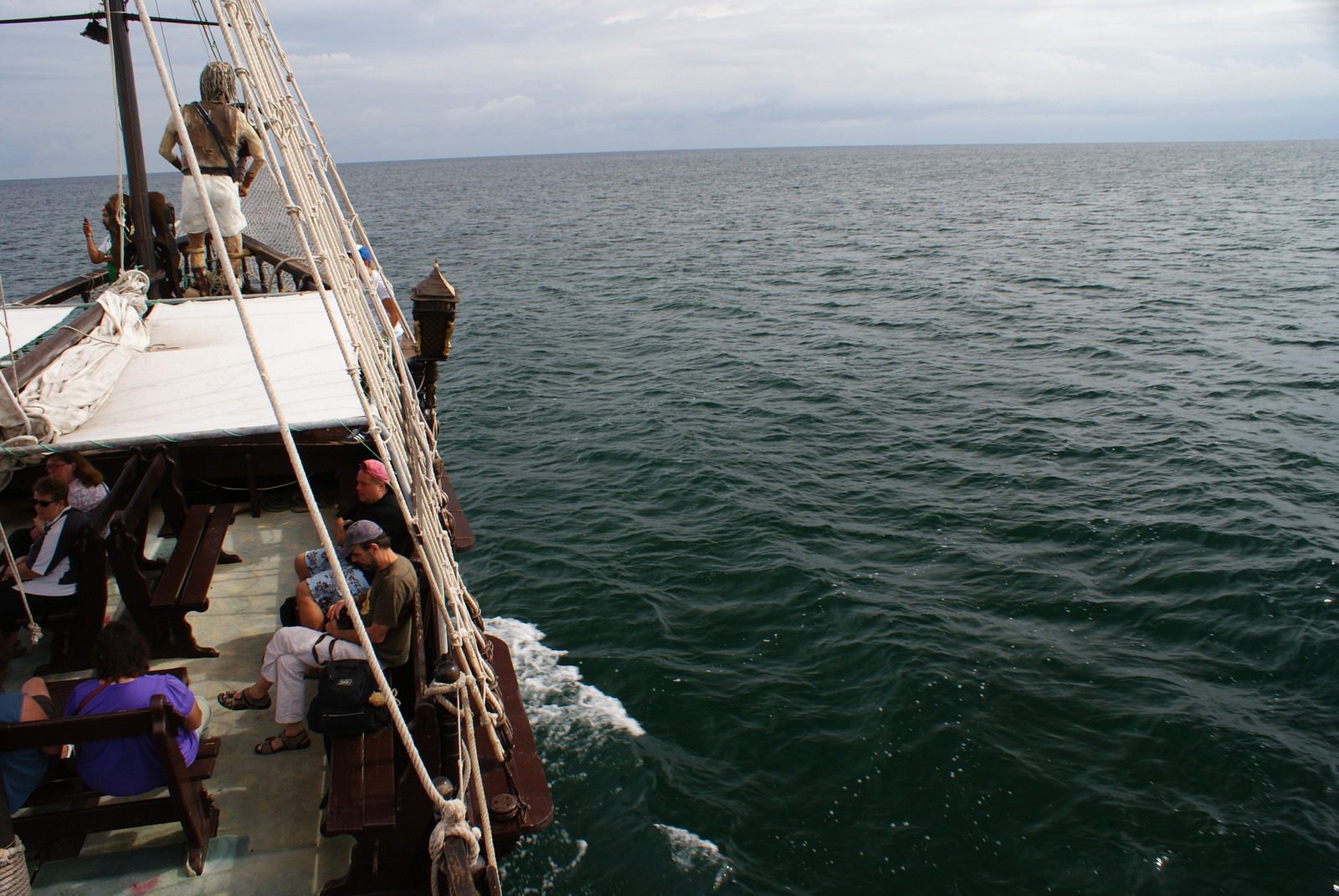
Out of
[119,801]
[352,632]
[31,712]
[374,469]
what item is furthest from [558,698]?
[31,712]

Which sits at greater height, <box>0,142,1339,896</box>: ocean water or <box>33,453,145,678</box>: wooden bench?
<box>33,453,145,678</box>: wooden bench

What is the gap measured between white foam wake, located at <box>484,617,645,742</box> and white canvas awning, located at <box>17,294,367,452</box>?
9.41 ft

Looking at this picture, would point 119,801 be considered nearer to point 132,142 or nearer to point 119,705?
point 119,705

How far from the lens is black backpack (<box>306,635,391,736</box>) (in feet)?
13.5

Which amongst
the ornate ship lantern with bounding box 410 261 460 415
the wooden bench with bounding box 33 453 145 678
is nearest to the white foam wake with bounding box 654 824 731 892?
the wooden bench with bounding box 33 453 145 678

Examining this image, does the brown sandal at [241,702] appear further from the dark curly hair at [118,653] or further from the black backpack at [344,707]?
the dark curly hair at [118,653]

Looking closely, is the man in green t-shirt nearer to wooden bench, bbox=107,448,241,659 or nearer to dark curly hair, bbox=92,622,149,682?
wooden bench, bbox=107,448,241,659

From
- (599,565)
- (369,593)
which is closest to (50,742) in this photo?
(369,593)

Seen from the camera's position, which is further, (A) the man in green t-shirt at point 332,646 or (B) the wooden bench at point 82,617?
(B) the wooden bench at point 82,617

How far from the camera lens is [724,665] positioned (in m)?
8.83

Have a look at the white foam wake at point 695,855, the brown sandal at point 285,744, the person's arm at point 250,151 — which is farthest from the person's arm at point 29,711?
the person's arm at point 250,151

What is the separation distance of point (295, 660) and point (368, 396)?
3095 millimetres

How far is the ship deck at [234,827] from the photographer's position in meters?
3.84

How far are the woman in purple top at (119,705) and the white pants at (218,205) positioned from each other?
6773 mm
